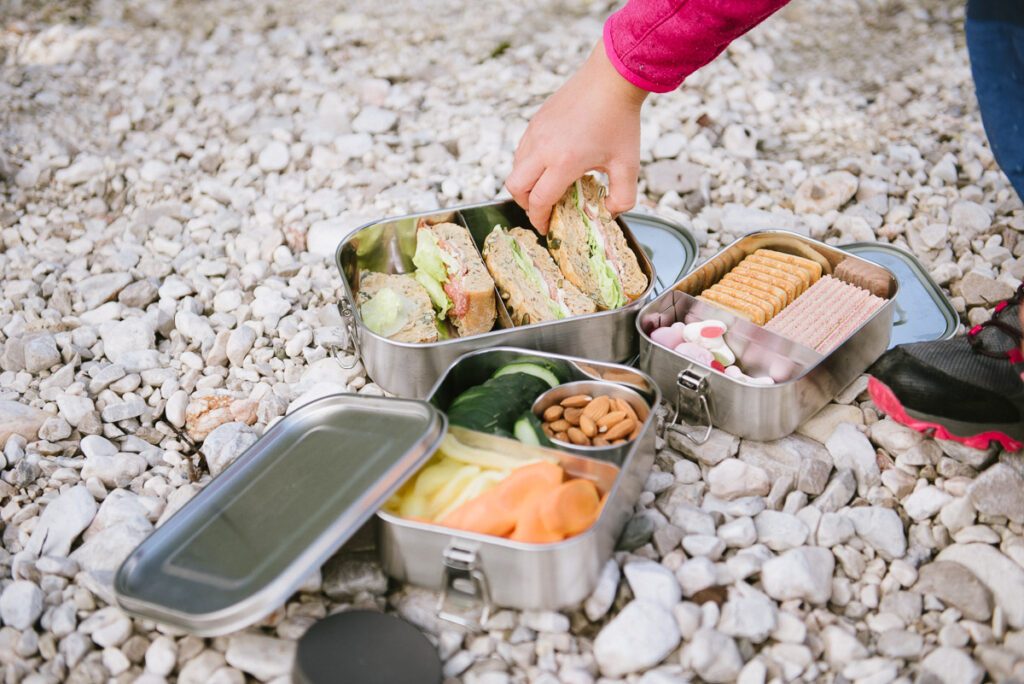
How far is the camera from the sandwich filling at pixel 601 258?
277 cm

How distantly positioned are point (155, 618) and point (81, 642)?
310mm

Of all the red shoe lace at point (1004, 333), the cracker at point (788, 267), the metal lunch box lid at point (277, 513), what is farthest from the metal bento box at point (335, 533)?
the red shoe lace at point (1004, 333)

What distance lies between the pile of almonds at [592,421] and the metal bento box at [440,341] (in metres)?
0.28

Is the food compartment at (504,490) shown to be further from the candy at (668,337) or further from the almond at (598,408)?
the candy at (668,337)

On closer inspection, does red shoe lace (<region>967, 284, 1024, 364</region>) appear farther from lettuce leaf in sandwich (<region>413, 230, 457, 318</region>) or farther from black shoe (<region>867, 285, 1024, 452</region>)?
lettuce leaf in sandwich (<region>413, 230, 457, 318</region>)

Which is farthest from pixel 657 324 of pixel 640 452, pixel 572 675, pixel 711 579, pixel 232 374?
pixel 232 374

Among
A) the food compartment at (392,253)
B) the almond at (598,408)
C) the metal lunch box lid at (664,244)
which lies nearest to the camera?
the almond at (598,408)

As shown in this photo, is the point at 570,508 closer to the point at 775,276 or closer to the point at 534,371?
the point at 534,371

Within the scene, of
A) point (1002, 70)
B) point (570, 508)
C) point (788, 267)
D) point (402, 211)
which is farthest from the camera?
point (402, 211)

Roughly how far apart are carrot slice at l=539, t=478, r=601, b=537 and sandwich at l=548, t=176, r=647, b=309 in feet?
3.06

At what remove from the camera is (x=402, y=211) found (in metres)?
3.53

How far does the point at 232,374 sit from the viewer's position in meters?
2.78

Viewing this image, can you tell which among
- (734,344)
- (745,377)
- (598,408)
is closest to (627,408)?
(598,408)

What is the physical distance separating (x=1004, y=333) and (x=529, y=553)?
1550 mm
